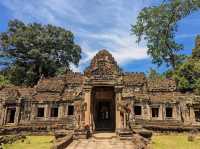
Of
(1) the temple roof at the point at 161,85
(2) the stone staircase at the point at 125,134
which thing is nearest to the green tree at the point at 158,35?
(1) the temple roof at the point at 161,85

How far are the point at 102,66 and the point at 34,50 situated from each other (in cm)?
2966

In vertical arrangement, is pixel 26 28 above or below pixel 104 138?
above

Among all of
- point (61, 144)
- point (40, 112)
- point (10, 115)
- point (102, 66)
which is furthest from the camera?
point (10, 115)

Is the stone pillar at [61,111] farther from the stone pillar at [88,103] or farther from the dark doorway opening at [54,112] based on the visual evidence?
the stone pillar at [88,103]

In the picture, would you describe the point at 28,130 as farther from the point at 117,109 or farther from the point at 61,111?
the point at 117,109

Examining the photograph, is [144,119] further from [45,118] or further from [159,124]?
[45,118]

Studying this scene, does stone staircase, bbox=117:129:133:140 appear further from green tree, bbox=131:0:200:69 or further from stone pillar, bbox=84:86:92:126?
green tree, bbox=131:0:200:69

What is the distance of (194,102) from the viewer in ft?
93.8

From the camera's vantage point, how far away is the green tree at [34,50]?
1854 inches

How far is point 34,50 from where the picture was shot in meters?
46.5

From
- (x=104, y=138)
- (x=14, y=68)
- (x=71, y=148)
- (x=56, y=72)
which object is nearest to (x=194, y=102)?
(x=104, y=138)

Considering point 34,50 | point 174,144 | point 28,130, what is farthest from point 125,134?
point 34,50

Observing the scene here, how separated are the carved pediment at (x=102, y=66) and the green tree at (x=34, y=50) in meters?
28.3

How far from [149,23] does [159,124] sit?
748 inches
